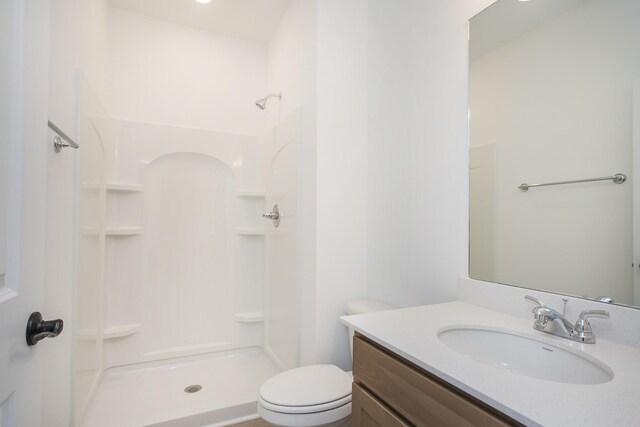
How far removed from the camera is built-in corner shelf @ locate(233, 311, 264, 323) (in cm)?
268

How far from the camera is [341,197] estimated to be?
188 centimetres

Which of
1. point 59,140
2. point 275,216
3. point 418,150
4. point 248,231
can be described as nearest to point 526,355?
point 418,150

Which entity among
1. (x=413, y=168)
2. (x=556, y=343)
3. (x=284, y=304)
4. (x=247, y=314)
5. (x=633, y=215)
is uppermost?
(x=413, y=168)

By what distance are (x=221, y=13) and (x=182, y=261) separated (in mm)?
1952

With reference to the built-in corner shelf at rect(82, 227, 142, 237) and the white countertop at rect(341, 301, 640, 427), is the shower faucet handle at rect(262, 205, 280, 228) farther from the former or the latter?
the white countertop at rect(341, 301, 640, 427)

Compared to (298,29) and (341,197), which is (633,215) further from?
(298,29)

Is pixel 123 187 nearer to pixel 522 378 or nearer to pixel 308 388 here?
pixel 308 388

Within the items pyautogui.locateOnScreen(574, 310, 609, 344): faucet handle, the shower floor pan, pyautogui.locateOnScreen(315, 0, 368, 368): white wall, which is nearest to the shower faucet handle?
pyautogui.locateOnScreen(315, 0, 368, 368): white wall

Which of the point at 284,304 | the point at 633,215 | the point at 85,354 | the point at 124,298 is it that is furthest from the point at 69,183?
the point at 633,215

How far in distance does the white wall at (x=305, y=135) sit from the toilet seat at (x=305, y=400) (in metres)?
0.40

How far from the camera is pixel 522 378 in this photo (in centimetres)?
68

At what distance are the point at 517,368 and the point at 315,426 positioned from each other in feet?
2.49

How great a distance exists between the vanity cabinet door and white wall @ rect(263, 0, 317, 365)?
81cm

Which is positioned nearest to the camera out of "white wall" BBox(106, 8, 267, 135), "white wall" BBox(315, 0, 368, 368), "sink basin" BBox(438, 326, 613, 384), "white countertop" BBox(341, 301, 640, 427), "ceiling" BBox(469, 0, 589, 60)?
"white countertop" BBox(341, 301, 640, 427)
